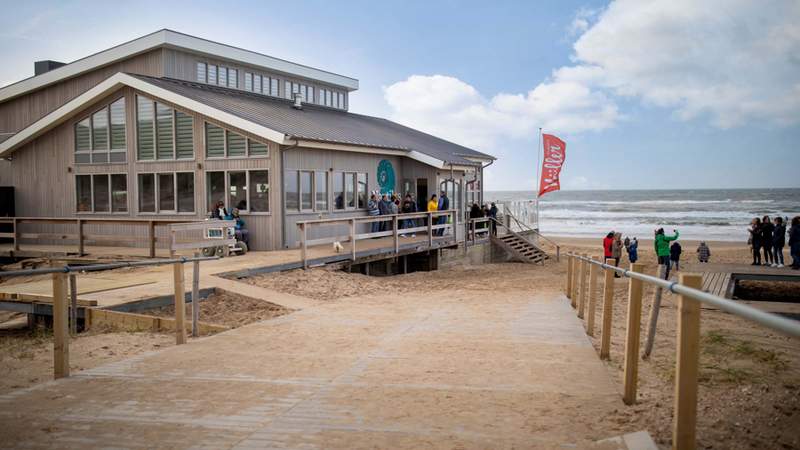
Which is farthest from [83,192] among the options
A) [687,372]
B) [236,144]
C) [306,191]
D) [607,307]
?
[687,372]

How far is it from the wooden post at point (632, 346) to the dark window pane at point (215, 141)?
631 inches

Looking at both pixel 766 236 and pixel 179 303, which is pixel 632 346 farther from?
pixel 766 236

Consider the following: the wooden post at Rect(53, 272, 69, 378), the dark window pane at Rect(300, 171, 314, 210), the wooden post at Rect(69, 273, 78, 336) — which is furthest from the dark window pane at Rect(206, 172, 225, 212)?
the wooden post at Rect(53, 272, 69, 378)

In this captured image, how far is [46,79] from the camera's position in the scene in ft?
86.8

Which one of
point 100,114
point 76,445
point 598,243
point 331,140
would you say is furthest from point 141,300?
point 598,243

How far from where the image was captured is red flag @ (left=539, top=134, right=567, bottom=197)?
1033 inches

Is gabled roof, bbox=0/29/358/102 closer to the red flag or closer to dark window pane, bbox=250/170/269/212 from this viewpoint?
dark window pane, bbox=250/170/269/212

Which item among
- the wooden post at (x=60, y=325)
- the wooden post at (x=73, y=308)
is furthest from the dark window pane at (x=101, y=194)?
the wooden post at (x=60, y=325)

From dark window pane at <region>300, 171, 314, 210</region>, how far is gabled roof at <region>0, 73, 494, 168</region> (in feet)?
3.39

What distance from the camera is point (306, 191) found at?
19719 millimetres

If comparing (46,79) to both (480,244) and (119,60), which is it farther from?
(480,244)

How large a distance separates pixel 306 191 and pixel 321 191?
0.81 metres

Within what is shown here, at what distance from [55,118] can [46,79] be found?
6.47 meters

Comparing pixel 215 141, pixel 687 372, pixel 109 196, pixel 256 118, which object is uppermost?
pixel 256 118
